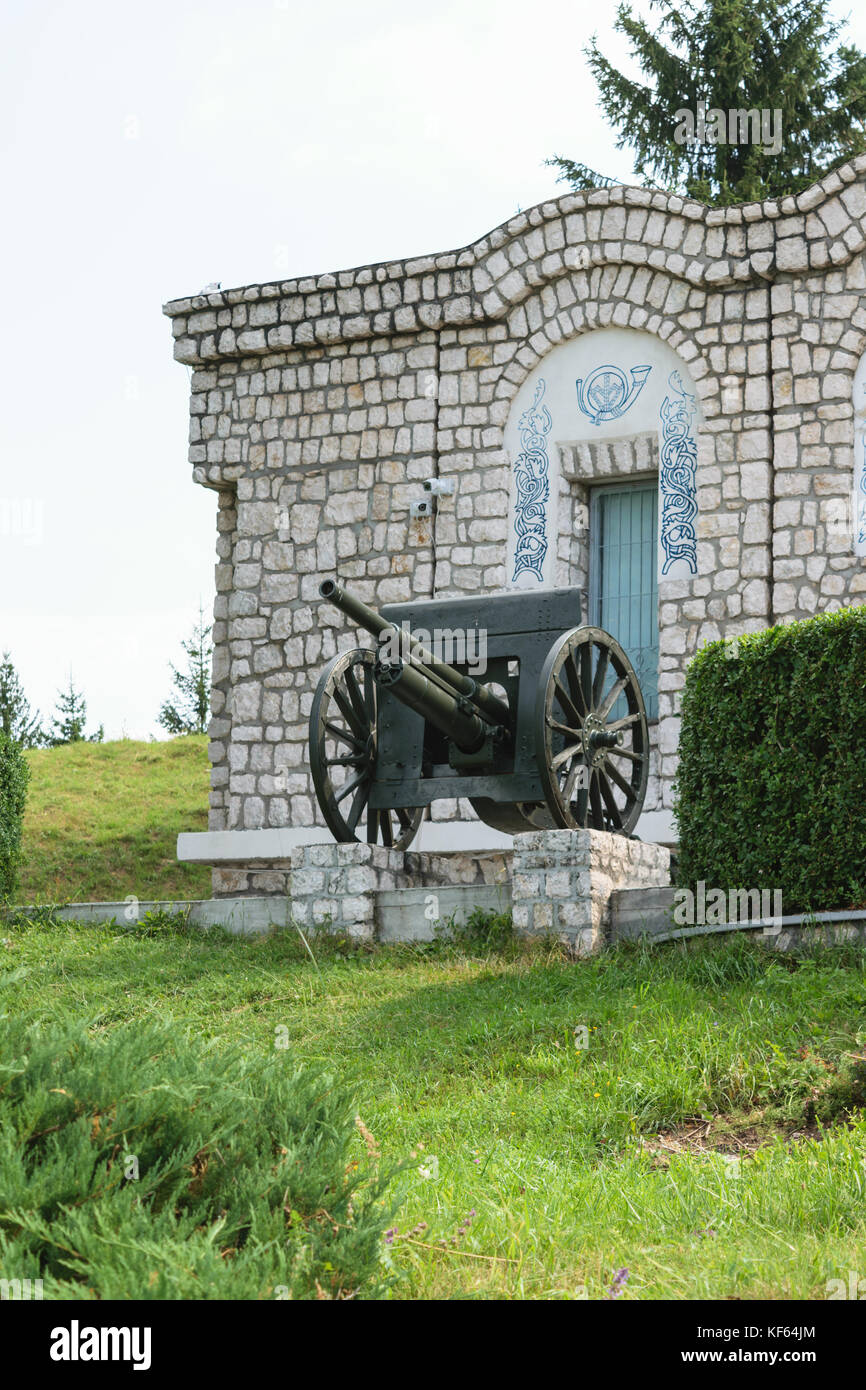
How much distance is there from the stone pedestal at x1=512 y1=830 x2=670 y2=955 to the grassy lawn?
21 cm

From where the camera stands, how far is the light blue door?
12023mm

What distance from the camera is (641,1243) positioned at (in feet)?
14.0

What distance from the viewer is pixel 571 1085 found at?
5.96 m

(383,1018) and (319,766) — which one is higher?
(319,766)

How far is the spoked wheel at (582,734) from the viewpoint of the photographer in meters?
8.90

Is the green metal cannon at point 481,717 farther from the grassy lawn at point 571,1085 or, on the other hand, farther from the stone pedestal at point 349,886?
the grassy lawn at point 571,1085

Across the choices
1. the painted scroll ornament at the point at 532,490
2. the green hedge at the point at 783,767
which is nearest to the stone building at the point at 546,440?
the painted scroll ornament at the point at 532,490

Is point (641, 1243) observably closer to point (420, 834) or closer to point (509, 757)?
point (509, 757)

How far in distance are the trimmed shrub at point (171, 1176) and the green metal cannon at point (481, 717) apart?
4822mm

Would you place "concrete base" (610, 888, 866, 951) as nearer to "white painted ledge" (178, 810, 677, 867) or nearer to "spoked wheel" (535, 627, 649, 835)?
"spoked wheel" (535, 627, 649, 835)

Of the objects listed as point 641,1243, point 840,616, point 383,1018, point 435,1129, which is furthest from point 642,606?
point 641,1243

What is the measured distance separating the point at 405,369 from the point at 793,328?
3209 millimetres

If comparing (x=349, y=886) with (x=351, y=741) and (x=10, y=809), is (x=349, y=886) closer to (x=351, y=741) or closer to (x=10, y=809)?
(x=351, y=741)
